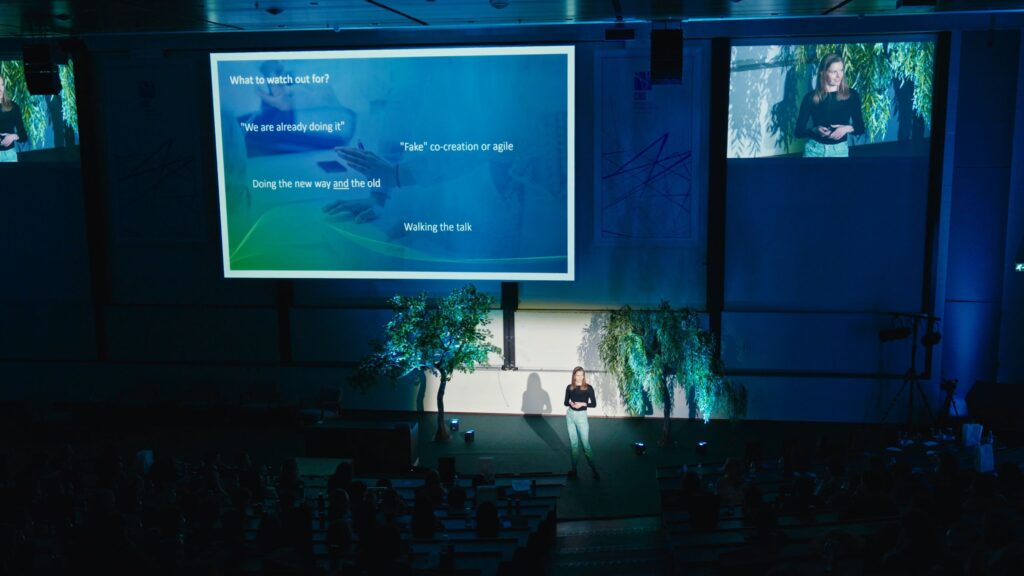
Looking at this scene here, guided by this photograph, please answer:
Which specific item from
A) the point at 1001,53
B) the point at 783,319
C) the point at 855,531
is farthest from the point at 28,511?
the point at 1001,53

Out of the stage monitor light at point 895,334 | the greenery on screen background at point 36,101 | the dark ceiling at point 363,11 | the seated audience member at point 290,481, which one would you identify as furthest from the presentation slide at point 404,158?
the seated audience member at point 290,481

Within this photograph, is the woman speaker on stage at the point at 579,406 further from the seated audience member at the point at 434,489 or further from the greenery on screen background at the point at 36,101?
the greenery on screen background at the point at 36,101

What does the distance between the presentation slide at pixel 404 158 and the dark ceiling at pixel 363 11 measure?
1311 mm

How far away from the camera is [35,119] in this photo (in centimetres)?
1399

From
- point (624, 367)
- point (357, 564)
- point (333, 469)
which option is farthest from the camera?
point (624, 367)

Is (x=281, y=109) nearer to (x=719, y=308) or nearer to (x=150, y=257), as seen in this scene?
(x=150, y=257)

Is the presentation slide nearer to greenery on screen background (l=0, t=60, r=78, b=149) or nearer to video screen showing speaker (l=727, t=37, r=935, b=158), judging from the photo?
video screen showing speaker (l=727, t=37, r=935, b=158)

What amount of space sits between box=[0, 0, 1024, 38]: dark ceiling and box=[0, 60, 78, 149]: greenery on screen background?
10.1 ft

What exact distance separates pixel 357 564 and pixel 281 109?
8.10 metres

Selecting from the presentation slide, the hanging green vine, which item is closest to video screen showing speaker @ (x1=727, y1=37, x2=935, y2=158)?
the presentation slide

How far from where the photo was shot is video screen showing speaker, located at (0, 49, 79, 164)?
1388 centimetres

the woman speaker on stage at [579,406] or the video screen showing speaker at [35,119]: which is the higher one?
the video screen showing speaker at [35,119]

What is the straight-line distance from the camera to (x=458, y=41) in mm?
12500

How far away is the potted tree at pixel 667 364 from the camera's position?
11516 mm
